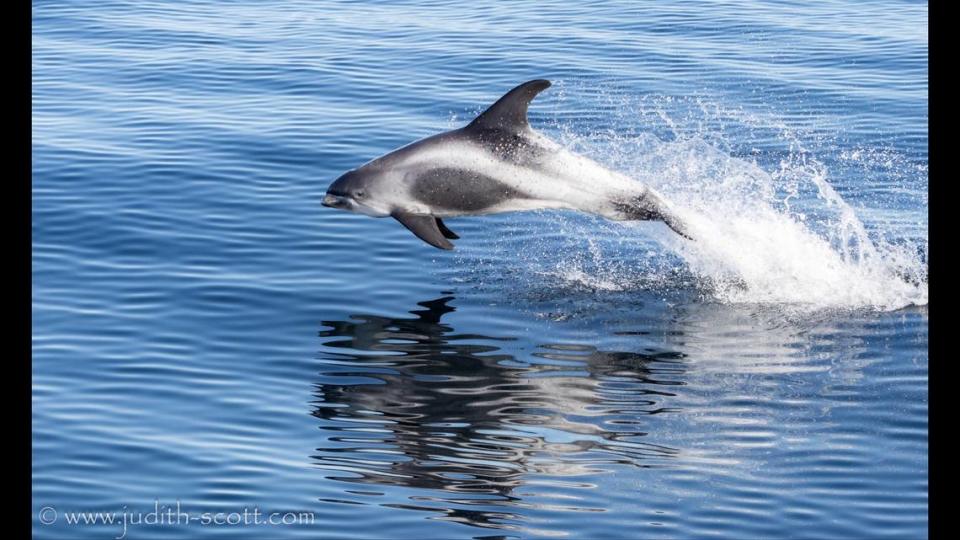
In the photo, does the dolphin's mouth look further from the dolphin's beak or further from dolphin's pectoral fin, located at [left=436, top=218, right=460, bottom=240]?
dolphin's pectoral fin, located at [left=436, top=218, right=460, bottom=240]

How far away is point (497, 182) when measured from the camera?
724 inches

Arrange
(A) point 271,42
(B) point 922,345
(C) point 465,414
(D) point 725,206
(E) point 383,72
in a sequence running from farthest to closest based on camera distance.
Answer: (A) point 271,42 → (E) point 383,72 → (D) point 725,206 → (B) point 922,345 → (C) point 465,414

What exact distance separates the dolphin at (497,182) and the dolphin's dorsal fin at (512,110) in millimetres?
14

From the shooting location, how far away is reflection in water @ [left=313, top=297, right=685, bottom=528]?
13.9m

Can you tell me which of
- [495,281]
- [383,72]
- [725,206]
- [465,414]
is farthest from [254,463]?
[383,72]

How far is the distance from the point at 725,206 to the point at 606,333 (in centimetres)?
417

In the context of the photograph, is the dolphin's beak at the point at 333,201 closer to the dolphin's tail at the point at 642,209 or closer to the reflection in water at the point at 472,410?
the reflection in water at the point at 472,410

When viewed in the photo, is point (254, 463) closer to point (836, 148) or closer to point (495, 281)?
point (495, 281)

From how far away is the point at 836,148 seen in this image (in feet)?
85.2

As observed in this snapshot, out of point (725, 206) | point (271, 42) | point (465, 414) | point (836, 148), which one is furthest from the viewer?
point (271, 42)

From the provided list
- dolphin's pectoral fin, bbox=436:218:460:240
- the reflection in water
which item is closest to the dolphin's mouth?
dolphin's pectoral fin, bbox=436:218:460:240

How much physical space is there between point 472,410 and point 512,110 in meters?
3.67

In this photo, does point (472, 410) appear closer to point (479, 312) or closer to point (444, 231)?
point (479, 312)

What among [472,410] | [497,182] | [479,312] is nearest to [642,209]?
[497,182]
